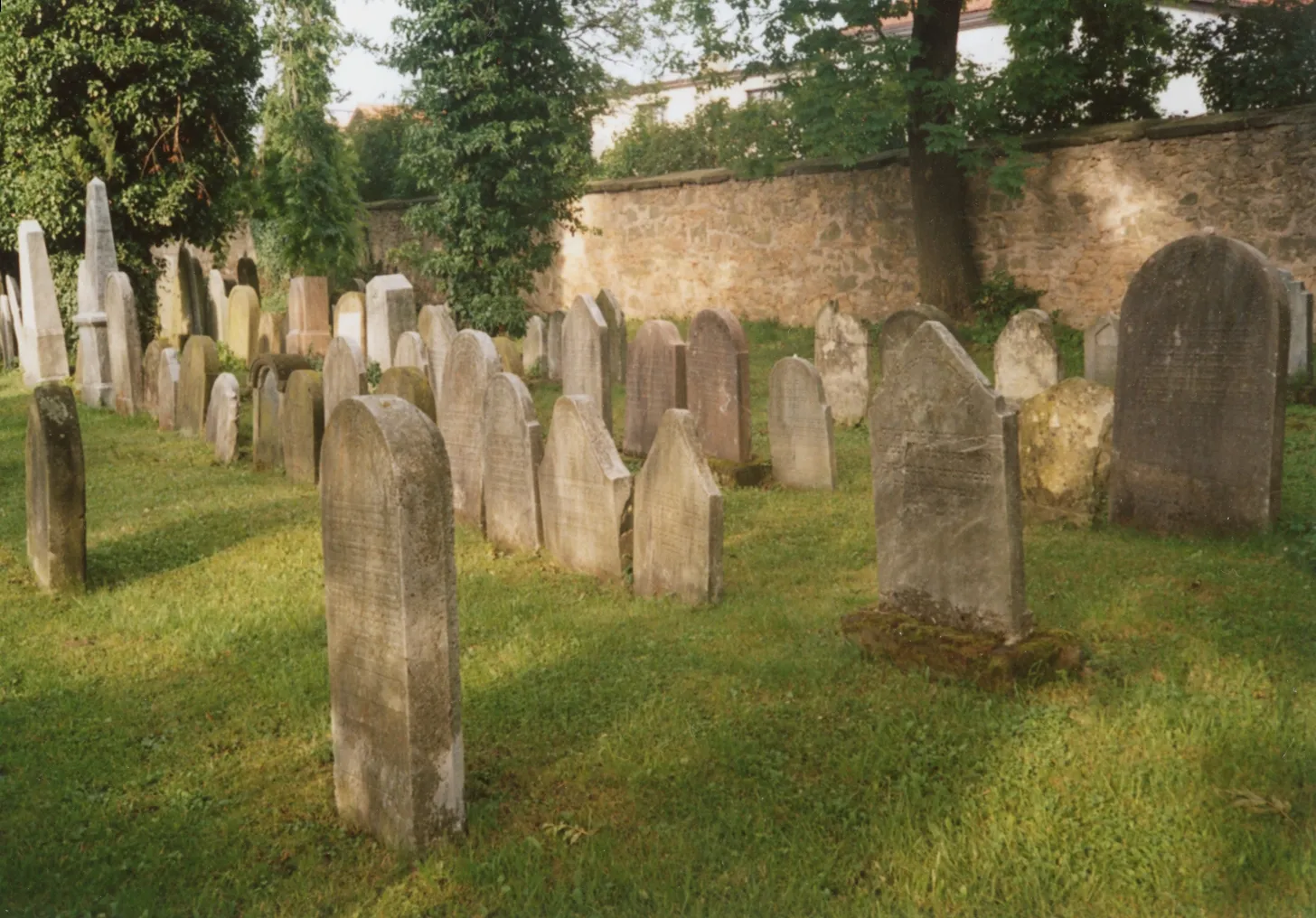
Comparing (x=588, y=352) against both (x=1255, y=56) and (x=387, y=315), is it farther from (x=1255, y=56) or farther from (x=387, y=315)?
(x=1255, y=56)

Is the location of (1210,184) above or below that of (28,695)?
above

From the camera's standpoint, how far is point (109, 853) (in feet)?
14.2

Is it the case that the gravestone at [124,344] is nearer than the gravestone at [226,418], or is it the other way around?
the gravestone at [226,418]

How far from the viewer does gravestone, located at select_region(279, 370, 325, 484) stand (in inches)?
398

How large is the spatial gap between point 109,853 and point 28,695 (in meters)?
1.79

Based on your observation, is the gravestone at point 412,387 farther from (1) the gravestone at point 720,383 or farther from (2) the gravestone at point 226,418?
(2) the gravestone at point 226,418

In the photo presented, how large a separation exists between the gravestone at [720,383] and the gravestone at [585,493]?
2.34 metres

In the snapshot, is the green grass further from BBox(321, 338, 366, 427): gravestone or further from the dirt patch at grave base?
BBox(321, 338, 366, 427): gravestone

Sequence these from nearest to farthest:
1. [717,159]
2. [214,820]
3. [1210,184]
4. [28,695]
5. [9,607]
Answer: [214,820]
[28,695]
[9,607]
[1210,184]
[717,159]

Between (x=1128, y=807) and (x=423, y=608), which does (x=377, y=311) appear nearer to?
(x=423, y=608)

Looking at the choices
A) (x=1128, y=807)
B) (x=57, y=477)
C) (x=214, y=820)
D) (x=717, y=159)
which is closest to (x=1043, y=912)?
(x=1128, y=807)

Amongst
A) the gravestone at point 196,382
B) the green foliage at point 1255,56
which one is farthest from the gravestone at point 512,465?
the green foliage at point 1255,56

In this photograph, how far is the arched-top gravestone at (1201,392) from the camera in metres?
7.41

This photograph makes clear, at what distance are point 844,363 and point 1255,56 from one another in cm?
926
